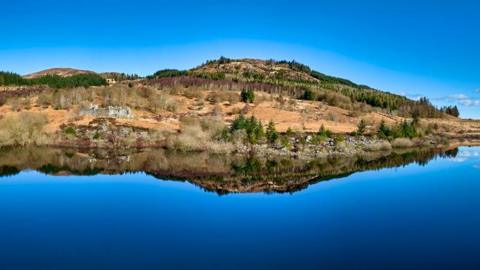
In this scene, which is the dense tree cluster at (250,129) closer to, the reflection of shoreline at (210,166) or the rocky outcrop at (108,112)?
the reflection of shoreline at (210,166)

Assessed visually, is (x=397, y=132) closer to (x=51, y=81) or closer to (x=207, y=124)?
(x=207, y=124)

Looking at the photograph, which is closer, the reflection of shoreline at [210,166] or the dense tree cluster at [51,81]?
the reflection of shoreline at [210,166]

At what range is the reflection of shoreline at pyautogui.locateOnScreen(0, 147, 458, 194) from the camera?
139 ft

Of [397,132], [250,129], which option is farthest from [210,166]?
[397,132]

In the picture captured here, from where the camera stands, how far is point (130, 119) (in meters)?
83.4

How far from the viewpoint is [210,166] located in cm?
5169

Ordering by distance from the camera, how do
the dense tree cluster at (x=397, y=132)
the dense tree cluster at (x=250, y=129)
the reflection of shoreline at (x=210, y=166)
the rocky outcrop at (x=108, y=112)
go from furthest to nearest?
the rocky outcrop at (x=108, y=112)
the dense tree cluster at (x=397, y=132)
the dense tree cluster at (x=250, y=129)
the reflection of shoreline at (x=210, y=166)

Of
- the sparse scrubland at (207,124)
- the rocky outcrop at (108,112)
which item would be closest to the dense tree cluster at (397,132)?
the sparse scrubland at (207,124)

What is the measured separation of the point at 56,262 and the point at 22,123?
62.8 metres

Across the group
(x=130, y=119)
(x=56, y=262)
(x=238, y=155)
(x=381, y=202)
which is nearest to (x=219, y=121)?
(x=238, y=155)

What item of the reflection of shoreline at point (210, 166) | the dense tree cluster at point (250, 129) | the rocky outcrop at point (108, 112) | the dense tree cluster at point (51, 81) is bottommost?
the reflection of shoreline at point (210, 166)

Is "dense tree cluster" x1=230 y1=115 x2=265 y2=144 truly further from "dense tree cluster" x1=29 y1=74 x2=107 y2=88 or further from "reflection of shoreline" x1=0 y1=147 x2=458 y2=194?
"dense tree cluster" x1=29 y1=74 x2=107 y2=88

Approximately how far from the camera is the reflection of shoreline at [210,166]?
4222 centimetres

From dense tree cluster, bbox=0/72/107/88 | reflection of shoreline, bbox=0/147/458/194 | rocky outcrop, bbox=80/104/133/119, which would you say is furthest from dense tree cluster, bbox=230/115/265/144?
dense tree cluster, bbox=0/72/107/88
